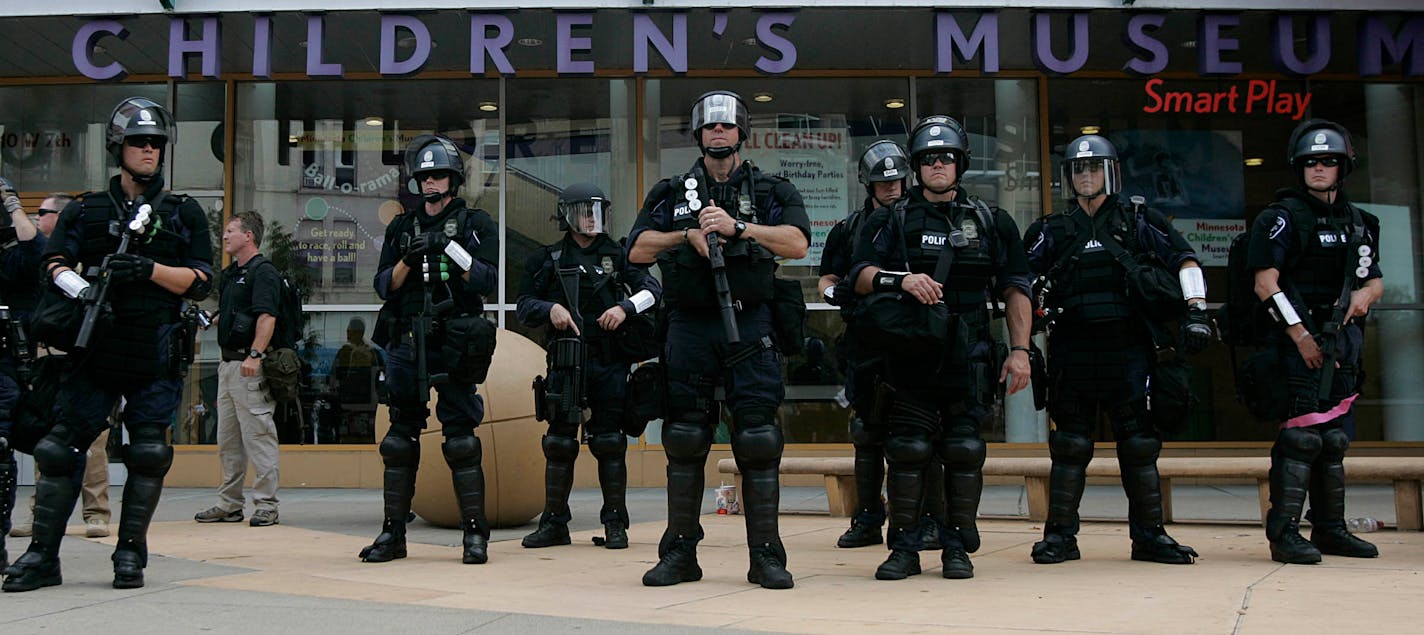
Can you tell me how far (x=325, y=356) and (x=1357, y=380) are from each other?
890 cm

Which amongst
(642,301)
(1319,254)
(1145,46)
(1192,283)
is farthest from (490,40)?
(1319,254)

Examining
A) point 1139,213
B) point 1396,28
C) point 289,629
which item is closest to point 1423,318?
point 1396,28

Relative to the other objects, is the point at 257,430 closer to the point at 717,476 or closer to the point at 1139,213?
the point at 717,476

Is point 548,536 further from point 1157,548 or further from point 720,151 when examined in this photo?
point 1157,548

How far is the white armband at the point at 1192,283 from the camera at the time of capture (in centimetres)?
620

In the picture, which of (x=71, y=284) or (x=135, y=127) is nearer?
(x=71, y=284)

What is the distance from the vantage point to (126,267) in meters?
5.42

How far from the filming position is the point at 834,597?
5207 mm

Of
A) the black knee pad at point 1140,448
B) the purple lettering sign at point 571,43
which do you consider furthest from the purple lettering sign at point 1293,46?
the black knee pad at point 1140,448

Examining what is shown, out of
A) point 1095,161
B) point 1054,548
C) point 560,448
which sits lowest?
point 1054,548

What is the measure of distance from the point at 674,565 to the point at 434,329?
1.75 m

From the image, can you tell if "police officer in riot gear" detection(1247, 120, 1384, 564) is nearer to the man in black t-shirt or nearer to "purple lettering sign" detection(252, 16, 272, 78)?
the man in black t-shirt

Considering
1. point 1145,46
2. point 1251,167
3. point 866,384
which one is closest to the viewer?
point 866,384

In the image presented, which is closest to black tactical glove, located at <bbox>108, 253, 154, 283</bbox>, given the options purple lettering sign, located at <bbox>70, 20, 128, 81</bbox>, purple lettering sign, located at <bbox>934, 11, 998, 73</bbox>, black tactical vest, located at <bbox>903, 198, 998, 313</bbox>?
black tactical vest, located at <bbox>903, 198, 998, 313</bbox>
